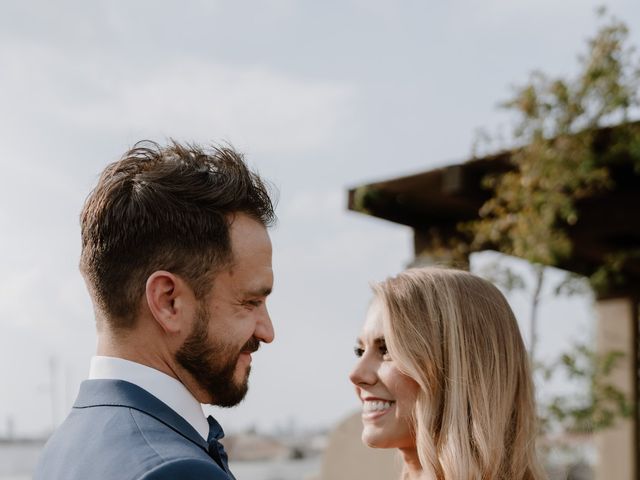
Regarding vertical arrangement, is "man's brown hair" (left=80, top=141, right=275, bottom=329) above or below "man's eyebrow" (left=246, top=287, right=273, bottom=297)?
above

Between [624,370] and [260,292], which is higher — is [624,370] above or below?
below

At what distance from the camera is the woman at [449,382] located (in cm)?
243

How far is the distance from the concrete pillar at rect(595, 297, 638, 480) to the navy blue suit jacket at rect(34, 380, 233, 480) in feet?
24.7

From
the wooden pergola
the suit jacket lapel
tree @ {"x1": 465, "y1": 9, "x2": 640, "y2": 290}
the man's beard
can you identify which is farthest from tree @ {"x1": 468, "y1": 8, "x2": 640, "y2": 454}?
the suit jacket lapel

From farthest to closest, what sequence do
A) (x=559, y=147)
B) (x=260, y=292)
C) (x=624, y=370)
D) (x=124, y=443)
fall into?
(x=624, y=370)
(x=559, y=147)
(x=260, y=292)
(x=124, y=443)

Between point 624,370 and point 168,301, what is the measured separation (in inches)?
299

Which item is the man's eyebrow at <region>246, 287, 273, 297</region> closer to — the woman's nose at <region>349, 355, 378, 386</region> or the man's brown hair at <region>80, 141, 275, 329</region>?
the man's brown hair at <region>80, 141, 275, 329</region>

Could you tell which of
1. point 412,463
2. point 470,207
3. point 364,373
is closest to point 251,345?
point 364,373

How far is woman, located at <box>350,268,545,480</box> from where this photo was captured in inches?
95.6

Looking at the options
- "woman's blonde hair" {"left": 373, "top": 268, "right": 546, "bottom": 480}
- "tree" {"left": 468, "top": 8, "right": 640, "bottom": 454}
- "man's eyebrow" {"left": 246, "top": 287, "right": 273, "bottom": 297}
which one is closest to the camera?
"man's eyebrow" {"left": 246, "top": 287, "right": 273, "bottom": 297}

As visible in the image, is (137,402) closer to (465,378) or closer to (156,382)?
(156,382)

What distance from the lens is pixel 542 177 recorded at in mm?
5902

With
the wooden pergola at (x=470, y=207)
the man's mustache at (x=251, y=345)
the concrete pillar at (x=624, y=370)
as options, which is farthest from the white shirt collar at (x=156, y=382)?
the concrete pillar at (x=624, y=370)

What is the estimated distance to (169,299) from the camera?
156 centimetres
